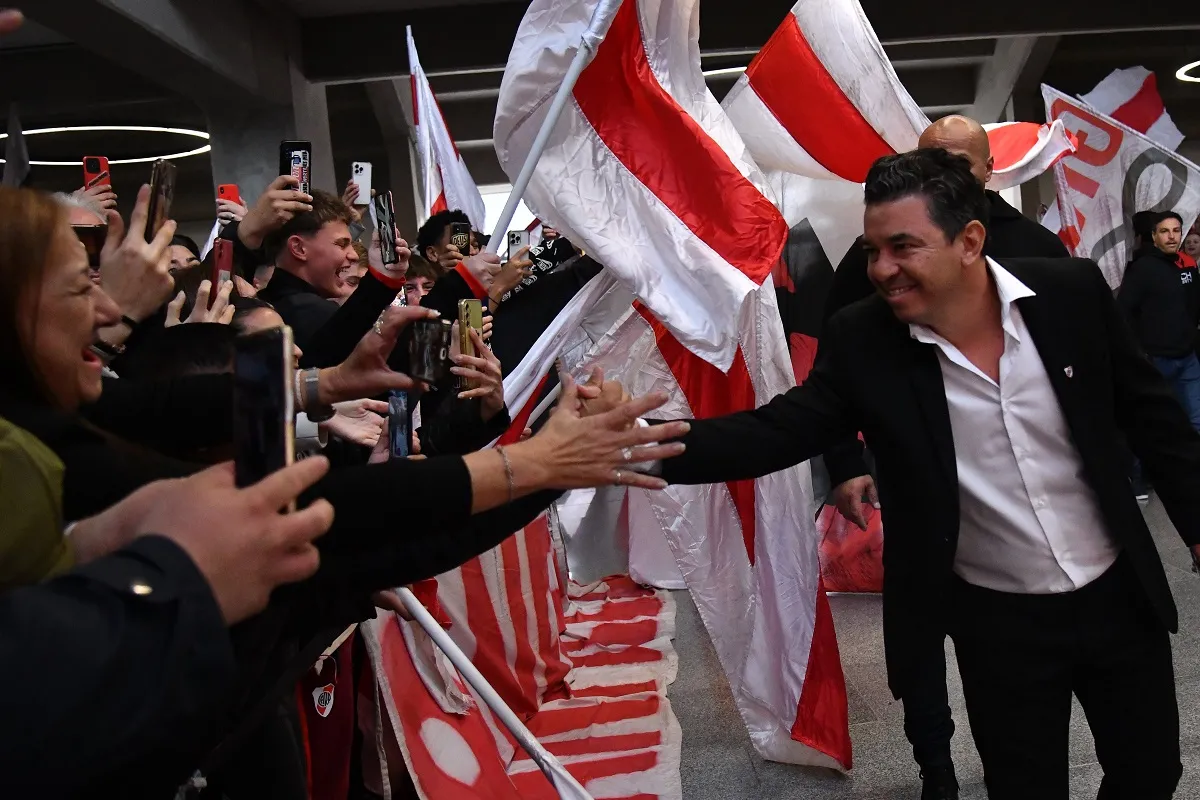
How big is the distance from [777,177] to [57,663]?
10.3ft

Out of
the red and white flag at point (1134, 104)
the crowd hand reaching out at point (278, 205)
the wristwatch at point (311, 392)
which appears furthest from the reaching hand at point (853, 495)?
the red and white flag at point (1134, 104)

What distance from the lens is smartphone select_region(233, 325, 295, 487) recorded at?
847 millimetres

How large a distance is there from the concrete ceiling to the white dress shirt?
553cm

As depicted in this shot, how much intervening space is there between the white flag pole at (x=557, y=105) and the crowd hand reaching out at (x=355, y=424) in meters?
0.46

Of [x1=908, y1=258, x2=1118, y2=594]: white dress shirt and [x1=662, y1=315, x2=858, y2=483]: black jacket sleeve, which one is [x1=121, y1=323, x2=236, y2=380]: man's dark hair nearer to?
Answer: [x1=662, y1=315, x2=858, y2=483]: black jacket sleeve

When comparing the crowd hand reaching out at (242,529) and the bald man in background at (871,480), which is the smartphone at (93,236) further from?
the bald man in background at (871,480)

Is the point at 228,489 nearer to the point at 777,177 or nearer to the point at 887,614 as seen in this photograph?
the point at 887,614

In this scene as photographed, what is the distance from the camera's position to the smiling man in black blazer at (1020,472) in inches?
68.5

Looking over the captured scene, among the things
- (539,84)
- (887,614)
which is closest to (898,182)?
(887,614)

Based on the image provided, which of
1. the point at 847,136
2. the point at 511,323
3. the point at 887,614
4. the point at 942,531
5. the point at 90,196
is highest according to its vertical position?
the point at 847,136

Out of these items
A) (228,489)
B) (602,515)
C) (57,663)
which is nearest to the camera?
(57,663)

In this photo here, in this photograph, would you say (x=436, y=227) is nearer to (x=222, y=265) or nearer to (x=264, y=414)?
(x=222, y=265)

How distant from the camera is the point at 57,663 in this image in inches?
28.0

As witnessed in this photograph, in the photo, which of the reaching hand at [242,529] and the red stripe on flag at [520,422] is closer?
the reaching hand at [242,529]
